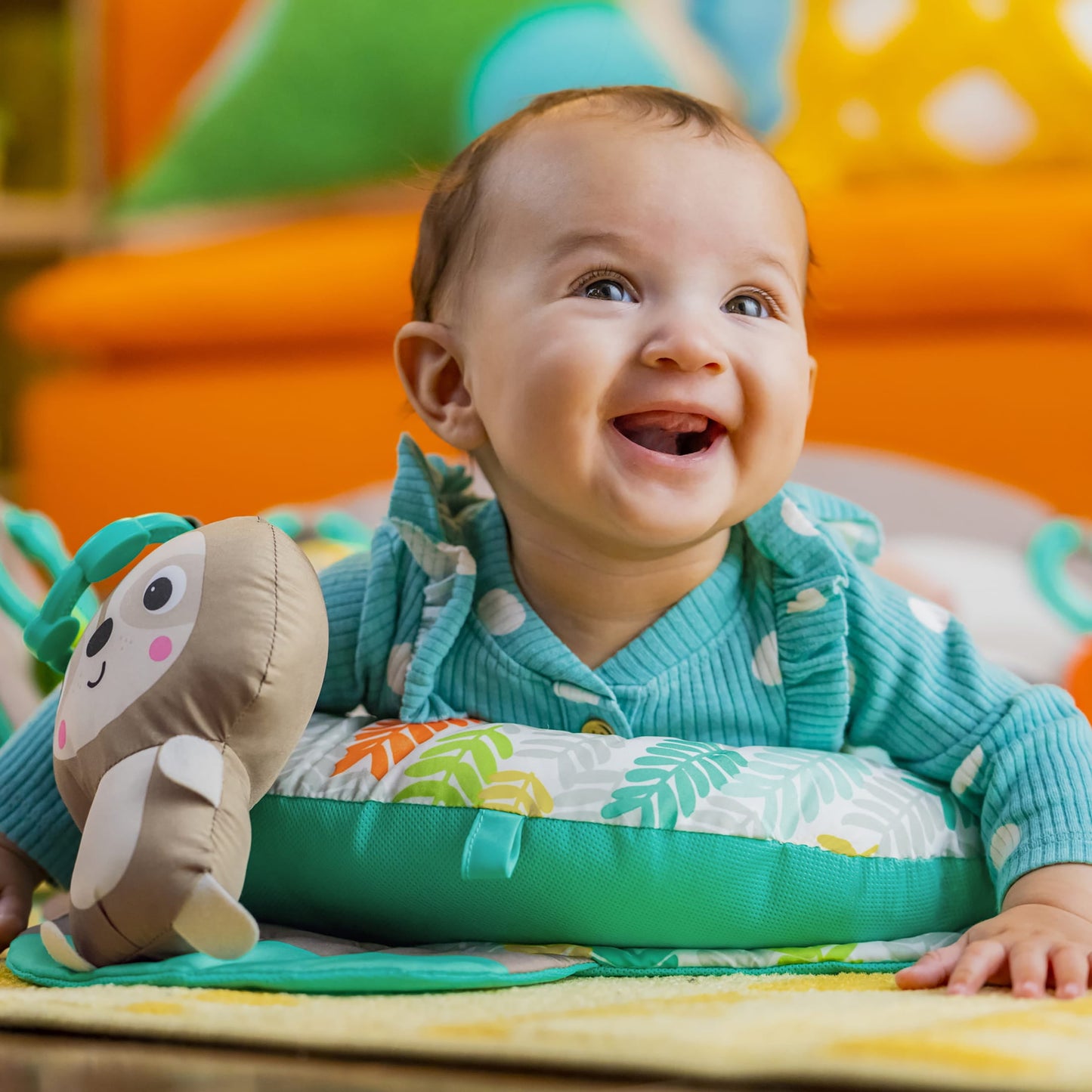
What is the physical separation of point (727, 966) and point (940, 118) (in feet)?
4.82

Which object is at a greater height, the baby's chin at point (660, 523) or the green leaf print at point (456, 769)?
the baby's chin at point (660, 523)

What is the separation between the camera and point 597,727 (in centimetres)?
88

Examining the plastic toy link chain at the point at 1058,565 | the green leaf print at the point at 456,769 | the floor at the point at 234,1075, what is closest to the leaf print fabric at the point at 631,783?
the green leaf print at the point at 456,769

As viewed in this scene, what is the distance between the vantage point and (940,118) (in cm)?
195

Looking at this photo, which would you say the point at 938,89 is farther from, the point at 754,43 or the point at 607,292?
the point at 607,292

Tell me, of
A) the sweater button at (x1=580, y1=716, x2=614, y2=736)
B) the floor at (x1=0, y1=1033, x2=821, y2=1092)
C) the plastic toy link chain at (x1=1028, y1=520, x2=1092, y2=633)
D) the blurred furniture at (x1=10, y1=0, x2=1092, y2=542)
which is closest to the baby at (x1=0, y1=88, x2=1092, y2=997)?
the sweater button at (x1=580, y1=716, x2=614, y2=736)

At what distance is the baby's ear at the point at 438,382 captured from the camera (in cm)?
96

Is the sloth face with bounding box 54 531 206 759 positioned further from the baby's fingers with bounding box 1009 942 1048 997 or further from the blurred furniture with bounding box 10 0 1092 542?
the blurred furniture with bounding box 10 0 1092 542

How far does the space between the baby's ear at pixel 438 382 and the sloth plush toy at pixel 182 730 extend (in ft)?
0.68

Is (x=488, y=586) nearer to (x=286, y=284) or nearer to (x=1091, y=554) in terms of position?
(x=1091, y=554)

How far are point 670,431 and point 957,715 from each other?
0.81 ft

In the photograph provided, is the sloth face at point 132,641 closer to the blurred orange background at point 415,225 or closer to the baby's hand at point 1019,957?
the baby's hand at point 1019,957

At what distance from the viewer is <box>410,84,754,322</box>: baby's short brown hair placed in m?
0.91

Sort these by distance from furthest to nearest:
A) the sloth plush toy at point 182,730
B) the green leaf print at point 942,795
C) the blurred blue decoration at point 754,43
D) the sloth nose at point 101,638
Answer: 1. the blurred blue decoration at point 754,43
2. the green leaf print at point 942,795
3. the sloth nose at point 101,638
4. the sloth plush toy at point 182,730
